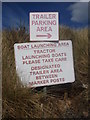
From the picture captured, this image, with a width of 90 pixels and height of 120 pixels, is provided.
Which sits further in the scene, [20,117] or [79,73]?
[79,73]

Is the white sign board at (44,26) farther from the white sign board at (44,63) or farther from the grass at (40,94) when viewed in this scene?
the grass at (40,94)

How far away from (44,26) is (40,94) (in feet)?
2.96

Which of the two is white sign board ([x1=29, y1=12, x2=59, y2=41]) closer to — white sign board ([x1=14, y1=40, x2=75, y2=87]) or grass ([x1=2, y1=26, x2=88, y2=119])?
white sign board ([x1=14, y1=40, x2=75, y2=87])

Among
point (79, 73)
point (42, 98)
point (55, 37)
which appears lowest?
point (42, 98)

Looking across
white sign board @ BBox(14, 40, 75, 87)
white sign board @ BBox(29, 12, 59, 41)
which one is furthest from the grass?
white sign board @ BBox(29, 12, 59, 41)

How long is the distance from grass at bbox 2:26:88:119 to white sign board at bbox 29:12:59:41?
1.51 ft

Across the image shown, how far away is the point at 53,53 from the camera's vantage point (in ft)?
10.6

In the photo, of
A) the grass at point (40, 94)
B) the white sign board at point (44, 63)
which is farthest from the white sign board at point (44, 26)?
the grass at point (40, 94)

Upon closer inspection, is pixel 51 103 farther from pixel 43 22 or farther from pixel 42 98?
pixel 43 22

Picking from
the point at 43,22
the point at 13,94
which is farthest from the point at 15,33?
the point at 13,94

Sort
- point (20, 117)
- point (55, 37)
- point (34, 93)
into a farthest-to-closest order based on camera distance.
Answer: point (55, 37)
point (34, 93)
point (20, 117)

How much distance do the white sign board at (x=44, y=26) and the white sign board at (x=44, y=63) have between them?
8 centimetres

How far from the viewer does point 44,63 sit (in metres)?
3.17

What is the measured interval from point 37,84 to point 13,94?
0.44 m
